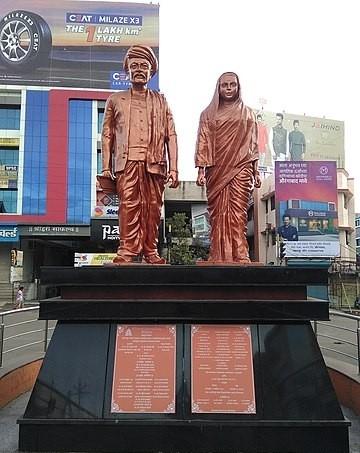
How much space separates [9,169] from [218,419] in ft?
88.0

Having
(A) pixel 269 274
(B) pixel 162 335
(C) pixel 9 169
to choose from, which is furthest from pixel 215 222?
(C) pixel 9 169

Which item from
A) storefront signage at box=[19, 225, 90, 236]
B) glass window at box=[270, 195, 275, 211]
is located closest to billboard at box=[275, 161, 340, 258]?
glass window at box=[270, 195, 275, 211]

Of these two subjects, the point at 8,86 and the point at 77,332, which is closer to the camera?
the point at 77,332

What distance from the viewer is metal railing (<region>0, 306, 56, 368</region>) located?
549cm

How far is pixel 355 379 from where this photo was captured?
15.1ft

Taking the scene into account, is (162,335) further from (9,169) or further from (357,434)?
(9,169)

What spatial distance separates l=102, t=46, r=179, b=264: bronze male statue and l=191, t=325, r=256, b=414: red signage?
145 cm

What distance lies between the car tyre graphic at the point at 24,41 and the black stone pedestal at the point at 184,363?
28288 mm

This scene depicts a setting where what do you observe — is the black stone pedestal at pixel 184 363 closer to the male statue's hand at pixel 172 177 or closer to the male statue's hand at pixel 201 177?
the male statue's hand at pixel 172 177

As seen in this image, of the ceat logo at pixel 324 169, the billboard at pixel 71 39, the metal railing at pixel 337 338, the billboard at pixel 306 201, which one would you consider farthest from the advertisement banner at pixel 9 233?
the metal railing at pixel 337 338

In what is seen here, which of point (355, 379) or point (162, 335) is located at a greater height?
point (162, 335)

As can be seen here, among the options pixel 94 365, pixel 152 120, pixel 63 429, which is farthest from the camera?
pixel 152 120

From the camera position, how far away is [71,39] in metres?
29.7

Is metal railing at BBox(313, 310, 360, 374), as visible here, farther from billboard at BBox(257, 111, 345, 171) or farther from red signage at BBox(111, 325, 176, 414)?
billboard at BBox(257, 111, 345, 171)
